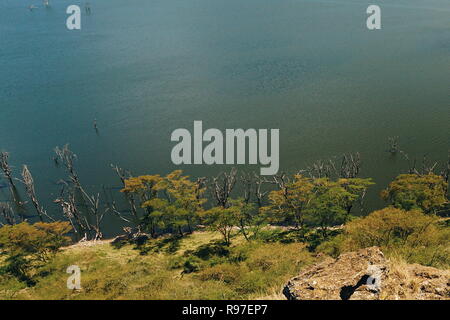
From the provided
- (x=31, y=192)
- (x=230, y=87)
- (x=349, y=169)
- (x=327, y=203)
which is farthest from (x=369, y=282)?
(x=230, y=87)

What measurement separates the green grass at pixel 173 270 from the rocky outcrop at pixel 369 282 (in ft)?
10.8

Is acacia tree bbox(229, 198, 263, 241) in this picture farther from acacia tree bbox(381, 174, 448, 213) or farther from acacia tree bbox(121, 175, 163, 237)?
acacia tree bbox(381, 174, 448, 213)

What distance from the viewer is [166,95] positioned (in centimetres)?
7781

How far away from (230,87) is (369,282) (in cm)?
6567

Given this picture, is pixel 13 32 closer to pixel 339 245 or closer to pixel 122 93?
pixel 122 93

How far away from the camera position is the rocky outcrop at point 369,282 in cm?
1872

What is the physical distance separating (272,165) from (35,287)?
34.6 meters

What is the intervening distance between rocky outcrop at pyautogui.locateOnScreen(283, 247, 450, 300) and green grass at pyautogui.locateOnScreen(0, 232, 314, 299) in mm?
3294

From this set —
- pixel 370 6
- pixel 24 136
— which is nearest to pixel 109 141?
pixel 24 136

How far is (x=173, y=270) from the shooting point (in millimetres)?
36750

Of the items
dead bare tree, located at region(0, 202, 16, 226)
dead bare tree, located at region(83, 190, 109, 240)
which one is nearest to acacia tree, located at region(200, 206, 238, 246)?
dead bare tree, located at region(83, 190, 109, 240)

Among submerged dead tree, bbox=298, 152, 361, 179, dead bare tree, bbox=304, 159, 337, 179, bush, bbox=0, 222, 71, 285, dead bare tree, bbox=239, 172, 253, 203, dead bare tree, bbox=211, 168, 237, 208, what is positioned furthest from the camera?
dead bare tree, bbox=239, 172, 253, 203

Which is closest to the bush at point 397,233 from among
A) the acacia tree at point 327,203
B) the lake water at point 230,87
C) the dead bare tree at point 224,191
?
the acacia tree at point 327,203

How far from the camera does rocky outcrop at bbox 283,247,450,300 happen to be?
61.4 feet
